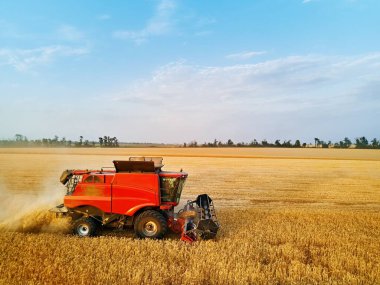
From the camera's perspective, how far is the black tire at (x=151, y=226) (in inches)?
405

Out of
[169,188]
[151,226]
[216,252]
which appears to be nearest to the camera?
[216,252]

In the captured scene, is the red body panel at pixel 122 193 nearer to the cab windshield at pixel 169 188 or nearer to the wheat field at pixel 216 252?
the cab windshield at pixel 169 188

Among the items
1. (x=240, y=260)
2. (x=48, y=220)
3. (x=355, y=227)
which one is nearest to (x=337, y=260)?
(x=240, y=260)

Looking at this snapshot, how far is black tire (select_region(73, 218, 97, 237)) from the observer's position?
1051cm

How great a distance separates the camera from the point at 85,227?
34.7 ft

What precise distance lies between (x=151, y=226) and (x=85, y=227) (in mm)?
1857

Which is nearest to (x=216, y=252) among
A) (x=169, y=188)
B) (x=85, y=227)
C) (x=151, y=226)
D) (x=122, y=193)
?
(x=151, y=226)

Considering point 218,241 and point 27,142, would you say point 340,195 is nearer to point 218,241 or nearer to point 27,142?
point 218,241

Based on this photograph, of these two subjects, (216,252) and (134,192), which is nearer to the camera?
(216,252)

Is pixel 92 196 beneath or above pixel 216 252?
above

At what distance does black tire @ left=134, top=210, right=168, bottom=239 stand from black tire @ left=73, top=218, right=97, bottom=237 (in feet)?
4.01

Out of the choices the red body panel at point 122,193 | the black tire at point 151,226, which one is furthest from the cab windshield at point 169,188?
the black tire at point 151,226

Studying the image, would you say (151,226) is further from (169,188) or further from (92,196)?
(92,196)

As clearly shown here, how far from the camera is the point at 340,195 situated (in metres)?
20.7
